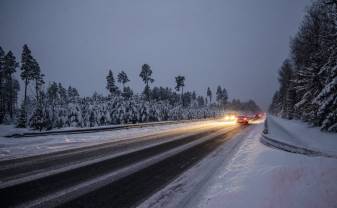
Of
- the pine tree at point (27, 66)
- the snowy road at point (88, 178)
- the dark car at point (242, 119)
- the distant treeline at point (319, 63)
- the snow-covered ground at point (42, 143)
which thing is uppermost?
the pine tree at point (27, 66)

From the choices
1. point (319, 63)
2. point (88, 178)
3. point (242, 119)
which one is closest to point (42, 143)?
point (88, 178)

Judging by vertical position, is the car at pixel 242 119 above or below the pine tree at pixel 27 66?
below

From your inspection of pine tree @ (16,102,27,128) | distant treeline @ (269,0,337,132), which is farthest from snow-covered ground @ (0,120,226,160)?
pine tree @ (16,102,27,128)

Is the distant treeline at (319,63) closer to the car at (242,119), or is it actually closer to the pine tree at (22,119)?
the car at (242,119)

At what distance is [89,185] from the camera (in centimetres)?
671

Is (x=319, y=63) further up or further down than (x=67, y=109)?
further up

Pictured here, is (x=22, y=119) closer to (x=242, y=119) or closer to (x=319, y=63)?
(x=242, y=119)

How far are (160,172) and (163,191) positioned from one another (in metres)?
1.95

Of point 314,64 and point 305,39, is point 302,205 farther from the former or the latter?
point 305,39

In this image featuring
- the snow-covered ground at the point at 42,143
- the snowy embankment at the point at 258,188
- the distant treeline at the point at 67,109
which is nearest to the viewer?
the snowy embankment at the point at 258,188

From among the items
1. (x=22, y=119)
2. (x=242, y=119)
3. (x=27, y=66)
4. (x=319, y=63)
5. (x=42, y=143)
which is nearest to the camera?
(x=42, y=143)

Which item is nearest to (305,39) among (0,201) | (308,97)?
(308,97)

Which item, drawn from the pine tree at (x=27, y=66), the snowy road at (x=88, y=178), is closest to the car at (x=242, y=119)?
the snowy road at (x=88, y=178)

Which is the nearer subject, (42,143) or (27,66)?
(42,143)
